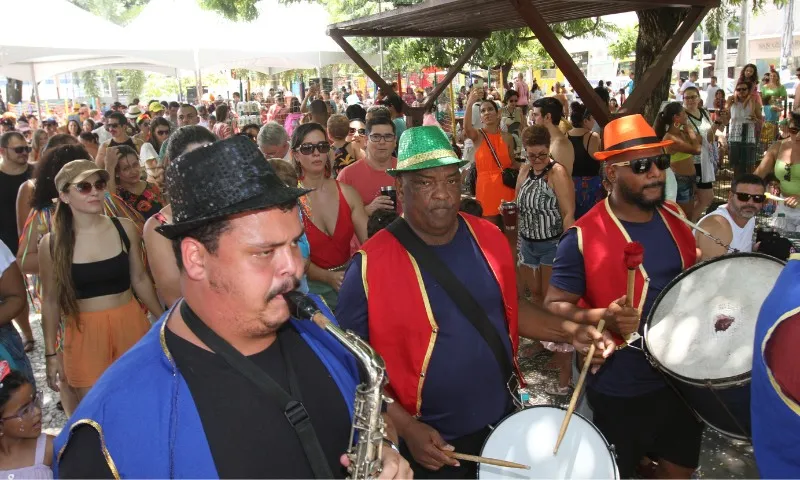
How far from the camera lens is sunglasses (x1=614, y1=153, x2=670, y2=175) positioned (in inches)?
129

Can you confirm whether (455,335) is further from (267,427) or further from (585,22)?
(585,22)

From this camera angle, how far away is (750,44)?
30812 mm

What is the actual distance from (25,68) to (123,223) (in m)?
14.9

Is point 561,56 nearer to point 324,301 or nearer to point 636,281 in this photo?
point 636,281

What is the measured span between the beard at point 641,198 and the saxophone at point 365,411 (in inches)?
77.7

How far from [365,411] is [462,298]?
984mm

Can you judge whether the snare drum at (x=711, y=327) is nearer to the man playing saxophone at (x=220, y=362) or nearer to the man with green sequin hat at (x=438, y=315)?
the man with green sequin hat at (x=438, y=315)

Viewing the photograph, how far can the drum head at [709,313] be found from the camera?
288 cm

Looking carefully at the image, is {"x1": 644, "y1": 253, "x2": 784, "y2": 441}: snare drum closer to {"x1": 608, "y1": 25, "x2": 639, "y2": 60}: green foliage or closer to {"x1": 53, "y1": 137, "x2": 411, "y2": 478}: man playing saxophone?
{"x1": 53, "y1": 137, "x2": 411, "y2": 478}: man playing saxophone

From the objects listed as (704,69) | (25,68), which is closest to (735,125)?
(25,68)

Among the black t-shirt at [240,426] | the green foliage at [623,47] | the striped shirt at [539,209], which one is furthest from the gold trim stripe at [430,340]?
the green foliage at [623,47]

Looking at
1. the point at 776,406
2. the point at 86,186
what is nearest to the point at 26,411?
the point at 86,186

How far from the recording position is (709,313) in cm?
303

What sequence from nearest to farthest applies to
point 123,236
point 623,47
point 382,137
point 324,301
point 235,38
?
point 324,301 < point 123,236 < point 382,137 < point 235,38 < point 623,47
